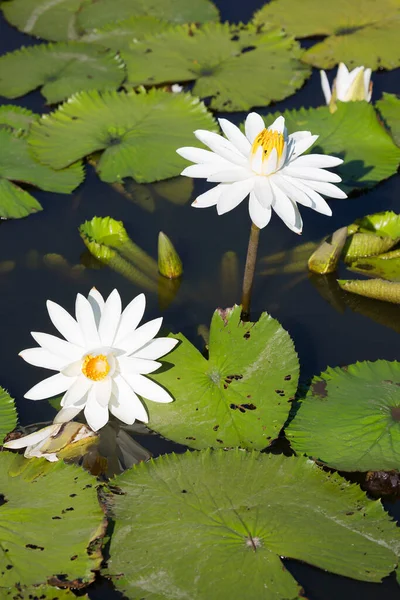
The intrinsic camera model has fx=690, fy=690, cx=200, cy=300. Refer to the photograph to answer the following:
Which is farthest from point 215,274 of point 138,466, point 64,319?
point 138,466

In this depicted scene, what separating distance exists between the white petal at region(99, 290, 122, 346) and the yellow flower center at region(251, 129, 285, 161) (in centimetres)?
83

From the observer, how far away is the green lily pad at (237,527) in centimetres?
232

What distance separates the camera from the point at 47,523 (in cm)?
248

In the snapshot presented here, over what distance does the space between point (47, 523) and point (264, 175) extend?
159 cm

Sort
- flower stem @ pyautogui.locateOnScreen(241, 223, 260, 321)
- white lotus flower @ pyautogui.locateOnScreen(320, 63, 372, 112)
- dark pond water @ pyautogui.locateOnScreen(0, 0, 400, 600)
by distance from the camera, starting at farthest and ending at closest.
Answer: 1. white lotus flower @ pyautogui.locateOnScreen(320, 63, 372, 112)
2. dark pond water @ pyautogui.locateOnScreen(0, 0, 400, 600)
3. flower stem @ pyautogui.locateOnScreen(241, 223, 260, 321)

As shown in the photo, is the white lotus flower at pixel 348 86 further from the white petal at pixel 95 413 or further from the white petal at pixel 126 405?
the white petal at pixel 95 413

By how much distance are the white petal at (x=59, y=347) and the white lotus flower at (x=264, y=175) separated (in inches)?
30.0

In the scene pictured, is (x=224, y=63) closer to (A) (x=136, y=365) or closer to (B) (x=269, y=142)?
(B) (x=269, y=142)

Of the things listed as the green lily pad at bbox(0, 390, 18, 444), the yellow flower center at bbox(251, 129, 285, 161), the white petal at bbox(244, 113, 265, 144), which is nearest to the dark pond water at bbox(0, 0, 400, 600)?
the green lily pad at bbox(0, 390, 18, 444)

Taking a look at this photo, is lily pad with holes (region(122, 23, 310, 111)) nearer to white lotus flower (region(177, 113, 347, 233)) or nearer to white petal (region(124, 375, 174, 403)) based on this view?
white lotus flower (region(177, 113, 347, 233))

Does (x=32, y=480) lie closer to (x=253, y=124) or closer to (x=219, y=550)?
(x=219, y=550)

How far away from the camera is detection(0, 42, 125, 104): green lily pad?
4.86 meters

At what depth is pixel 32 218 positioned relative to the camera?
412 cm

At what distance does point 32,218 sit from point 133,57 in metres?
1.70
